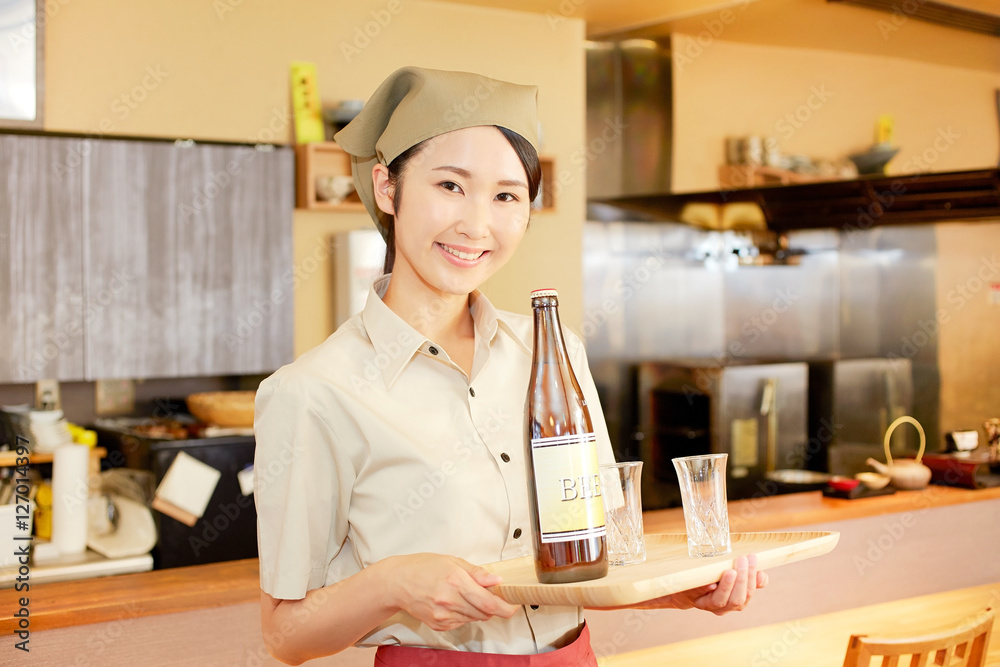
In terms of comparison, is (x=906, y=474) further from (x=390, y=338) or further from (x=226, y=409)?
(x=226, y=409)

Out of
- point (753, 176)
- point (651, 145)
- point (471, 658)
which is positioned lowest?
point (471, 658)

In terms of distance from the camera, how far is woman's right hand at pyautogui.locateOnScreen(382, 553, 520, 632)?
0.88m

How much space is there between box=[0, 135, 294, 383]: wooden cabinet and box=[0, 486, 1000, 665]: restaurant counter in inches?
61.1

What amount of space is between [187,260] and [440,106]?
2.60m

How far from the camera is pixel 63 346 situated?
10.5 feet

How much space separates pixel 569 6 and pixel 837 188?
153 cm

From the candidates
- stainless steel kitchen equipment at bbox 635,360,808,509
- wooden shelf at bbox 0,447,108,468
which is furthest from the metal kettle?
wooden shelf at bbox 0,447,108,468

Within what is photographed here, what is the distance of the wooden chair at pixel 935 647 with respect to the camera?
1.43 meters

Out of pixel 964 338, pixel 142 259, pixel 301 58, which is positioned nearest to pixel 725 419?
pixel 964 338

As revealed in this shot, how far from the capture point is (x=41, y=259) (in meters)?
3.19

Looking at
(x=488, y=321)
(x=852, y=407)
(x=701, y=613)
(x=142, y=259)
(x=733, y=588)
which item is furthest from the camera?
(x=852, y=407)

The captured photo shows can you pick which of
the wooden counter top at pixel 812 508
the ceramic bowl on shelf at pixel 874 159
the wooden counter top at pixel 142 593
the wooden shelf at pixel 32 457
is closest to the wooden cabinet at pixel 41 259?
the wooden shelf at pixel 32 457

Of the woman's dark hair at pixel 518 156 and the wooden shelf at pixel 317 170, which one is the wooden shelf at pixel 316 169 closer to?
the wooden shelf at pixel 317 170

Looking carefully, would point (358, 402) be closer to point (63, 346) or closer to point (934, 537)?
A: point (934, 537)
